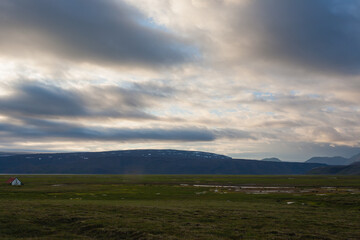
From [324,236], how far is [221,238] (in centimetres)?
892

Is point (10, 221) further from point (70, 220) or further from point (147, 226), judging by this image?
point (147, 226)

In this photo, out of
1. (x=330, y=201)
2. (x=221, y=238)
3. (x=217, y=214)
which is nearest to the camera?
(x=221, y=238)

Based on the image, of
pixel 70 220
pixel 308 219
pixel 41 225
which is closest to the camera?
pixel 41 225

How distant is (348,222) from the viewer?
102ft

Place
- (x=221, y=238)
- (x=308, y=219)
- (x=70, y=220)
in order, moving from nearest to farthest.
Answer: (x=221, y=238)
(x=70, y=220)
(x=308, y=219)

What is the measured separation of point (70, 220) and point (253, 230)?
19198 mm

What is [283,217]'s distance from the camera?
34188 millimetres

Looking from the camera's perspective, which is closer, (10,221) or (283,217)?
(10,221)

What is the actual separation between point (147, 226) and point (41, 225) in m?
10.9

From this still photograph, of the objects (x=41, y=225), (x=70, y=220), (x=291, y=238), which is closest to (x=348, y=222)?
(x=291, y=238)

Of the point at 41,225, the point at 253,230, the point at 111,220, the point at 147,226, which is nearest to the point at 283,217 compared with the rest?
the point at 253,230

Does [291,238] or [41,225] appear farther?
[41,225]

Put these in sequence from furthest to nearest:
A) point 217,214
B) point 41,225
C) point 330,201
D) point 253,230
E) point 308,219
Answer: point 330,201
point 217,214
point 308,219
point 41,225
point 253,230

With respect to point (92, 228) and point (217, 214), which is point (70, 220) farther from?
point (217, 214)
